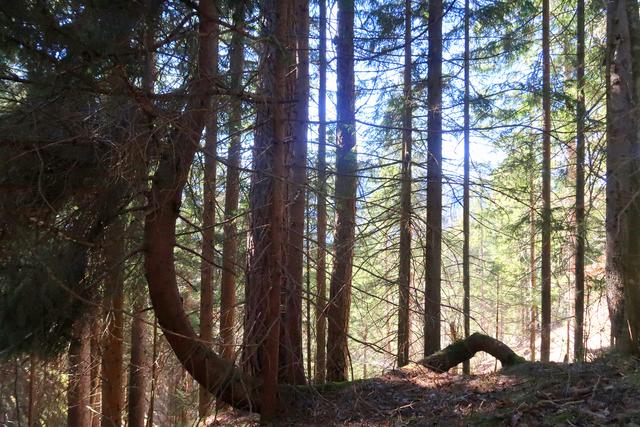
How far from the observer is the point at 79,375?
5902mm

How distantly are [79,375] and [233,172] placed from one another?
3110 mm

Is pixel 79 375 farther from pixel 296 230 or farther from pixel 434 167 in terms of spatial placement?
pixel 434 167

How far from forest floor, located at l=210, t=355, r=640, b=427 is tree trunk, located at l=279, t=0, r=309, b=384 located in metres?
0.51

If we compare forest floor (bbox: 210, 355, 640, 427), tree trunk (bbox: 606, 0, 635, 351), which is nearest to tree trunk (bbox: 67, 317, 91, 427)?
forest floor (bbox: 210, 355, 640, 427)

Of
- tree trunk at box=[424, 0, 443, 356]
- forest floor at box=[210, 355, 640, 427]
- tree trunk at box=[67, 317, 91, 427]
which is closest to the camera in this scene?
forest floor at box=[210, 355, 640, 427]

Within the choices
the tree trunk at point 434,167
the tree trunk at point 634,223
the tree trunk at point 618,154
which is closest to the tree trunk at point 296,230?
the tree trunk at point 434,167

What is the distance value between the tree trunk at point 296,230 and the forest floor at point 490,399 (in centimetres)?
51

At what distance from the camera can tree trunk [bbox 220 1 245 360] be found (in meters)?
5.05

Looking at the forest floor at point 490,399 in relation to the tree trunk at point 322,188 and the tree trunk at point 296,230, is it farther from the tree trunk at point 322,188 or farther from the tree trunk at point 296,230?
the tree trunk at point 322,188

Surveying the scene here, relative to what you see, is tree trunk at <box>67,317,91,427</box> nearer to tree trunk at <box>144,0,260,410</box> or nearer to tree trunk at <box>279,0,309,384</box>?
tree trunk at <box>144,0,260,410</box>

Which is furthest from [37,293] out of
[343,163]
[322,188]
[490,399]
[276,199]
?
[343,163]

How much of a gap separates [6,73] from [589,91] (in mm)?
10190

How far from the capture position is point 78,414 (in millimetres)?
9844

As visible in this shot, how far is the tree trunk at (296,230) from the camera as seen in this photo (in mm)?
5957
